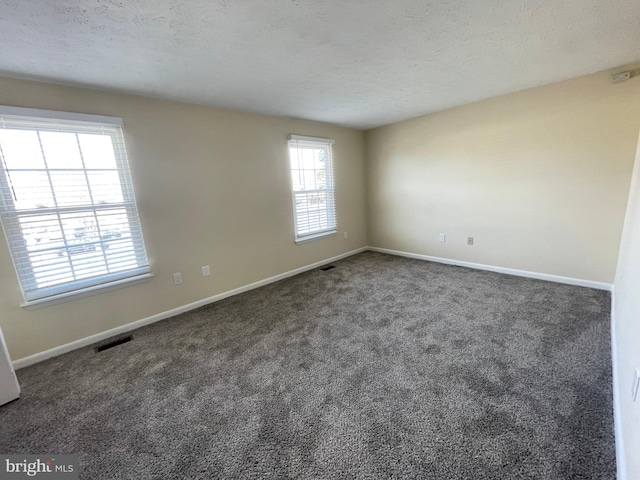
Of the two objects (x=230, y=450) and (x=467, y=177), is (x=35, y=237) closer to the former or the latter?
(x=230, y=450)

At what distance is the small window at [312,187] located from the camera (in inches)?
150

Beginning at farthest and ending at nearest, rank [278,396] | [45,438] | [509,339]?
[509,339] < [278,396] < [45,438]


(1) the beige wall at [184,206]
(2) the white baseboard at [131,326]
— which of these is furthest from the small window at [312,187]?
(2) the white baseboard at [131,326]

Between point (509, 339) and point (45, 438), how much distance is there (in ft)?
10.3

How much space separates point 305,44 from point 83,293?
108 inches

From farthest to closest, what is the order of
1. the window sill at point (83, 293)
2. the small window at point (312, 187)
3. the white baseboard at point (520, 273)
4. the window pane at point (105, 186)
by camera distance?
the small window at point (312, 187), the white baseboard at point (520, 273), the window pane at point (105, 186), the window sill at point (83, 293)

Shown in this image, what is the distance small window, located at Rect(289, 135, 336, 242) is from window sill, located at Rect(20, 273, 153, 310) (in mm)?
2041

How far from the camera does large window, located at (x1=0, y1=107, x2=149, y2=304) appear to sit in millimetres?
1998

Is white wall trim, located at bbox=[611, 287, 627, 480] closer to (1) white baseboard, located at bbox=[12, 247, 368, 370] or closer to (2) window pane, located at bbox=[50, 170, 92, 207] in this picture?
(1) white baseboard, located at bbox=[12, 247, 368, 370]

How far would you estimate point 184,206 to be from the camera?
2807 millimetres

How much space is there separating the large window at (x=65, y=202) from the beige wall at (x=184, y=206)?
0.10 metres

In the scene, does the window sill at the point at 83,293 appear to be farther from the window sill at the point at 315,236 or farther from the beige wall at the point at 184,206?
the window sill at the point at 315,236

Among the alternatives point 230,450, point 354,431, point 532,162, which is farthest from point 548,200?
point 230,450

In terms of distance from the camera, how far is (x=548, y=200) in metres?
3.04
